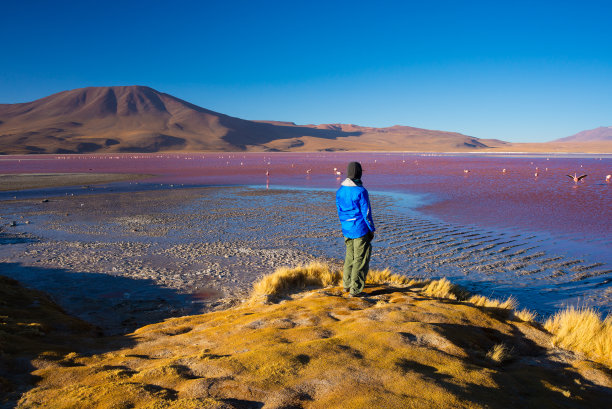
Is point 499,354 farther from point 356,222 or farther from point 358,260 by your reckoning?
point 356,222

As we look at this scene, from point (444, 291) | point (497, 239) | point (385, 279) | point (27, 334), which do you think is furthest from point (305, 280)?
point (497, 239)

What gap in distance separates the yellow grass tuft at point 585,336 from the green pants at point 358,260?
7.91 feet

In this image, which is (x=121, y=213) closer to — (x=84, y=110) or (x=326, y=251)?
(x=326, y=251)

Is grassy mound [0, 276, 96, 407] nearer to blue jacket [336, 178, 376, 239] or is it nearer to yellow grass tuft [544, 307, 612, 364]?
blue jacket [336, 178, 376, 239]

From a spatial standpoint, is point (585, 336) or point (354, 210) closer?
point (585, 336)

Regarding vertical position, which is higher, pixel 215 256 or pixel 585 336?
pixel 585 336

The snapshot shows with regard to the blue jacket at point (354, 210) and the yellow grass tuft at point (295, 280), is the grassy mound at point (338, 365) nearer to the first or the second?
the blue jacket at point (354, 210)

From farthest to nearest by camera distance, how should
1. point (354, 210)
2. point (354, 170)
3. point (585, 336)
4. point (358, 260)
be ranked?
point (358, 260)
point (354, 210)
point (354, 170)
point (585, 336)

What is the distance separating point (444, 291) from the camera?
6.46 m

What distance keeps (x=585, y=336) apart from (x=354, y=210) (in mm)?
3030

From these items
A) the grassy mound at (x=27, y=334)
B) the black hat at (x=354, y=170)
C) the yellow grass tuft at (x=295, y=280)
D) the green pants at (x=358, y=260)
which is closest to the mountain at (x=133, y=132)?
the grassy mound at (x=27, y=334)

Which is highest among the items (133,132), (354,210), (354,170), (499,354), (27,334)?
(133,132)

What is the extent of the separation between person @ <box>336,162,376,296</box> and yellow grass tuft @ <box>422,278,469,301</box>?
128 cm

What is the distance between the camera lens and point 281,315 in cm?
519
